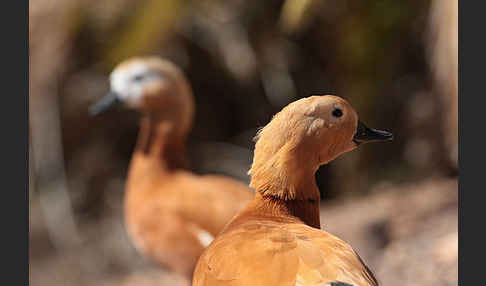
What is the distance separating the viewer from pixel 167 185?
334cm

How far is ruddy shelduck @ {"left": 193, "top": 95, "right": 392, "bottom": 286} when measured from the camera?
1751 millimetres

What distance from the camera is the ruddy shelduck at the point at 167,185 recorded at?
10.4ft

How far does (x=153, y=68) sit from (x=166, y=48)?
133 centimetres

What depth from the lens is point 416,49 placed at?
4.68m

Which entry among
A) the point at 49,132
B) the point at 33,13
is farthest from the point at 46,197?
the point at 33,13

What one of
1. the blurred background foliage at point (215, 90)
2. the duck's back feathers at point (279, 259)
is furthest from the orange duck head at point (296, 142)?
the blurred background foliage at point (215, 90)

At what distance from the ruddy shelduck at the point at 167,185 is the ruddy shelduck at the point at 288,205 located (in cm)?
106

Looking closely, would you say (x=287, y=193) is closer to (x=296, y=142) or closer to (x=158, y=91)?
(x=296, y=142)

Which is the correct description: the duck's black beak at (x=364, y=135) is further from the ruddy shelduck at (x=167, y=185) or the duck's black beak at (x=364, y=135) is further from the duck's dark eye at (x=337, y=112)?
the ruddy shelduck at (x=167, y=185)

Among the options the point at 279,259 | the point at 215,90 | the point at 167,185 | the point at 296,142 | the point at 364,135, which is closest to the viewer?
the point at 279,259

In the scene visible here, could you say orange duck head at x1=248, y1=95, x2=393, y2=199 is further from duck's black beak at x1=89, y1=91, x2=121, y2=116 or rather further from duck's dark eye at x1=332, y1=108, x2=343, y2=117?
duck's black beak at x1=89, y1=91, x2=121, y2=116

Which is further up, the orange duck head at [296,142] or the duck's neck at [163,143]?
the orange duck head at [296,142]

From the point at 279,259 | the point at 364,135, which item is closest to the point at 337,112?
the point at 364,135

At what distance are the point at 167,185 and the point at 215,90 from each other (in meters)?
1.96
